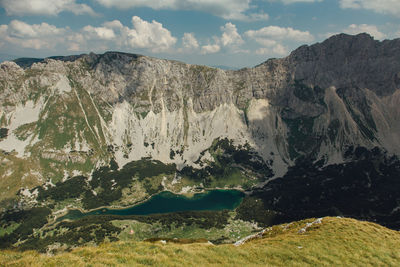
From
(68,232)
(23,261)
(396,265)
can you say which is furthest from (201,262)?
(68,232)

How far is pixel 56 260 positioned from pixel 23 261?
7.55 feet

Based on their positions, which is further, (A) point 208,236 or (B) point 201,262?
(A) point 208,236

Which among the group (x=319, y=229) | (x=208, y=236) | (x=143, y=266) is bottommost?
(x=208, y=236)

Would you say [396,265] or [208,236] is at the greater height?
[396,265]

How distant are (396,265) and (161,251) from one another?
32.1 metres

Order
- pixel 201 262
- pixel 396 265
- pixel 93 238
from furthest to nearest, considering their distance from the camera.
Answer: pixel 93 238, pixel 396 265, pixel 201 262

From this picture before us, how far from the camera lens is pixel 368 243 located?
39812mm

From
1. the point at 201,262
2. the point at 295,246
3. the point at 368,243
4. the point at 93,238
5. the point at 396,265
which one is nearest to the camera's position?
the point at 201,262

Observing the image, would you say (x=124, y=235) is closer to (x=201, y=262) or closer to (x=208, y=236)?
(x=208, y=236)

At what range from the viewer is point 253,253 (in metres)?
31.5

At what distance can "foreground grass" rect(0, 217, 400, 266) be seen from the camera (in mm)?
21297

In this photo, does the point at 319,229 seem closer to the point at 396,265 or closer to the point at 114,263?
the point at 396,265

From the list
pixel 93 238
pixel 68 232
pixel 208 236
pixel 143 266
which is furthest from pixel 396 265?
pixel 68 232

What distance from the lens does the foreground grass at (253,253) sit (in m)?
21.3
